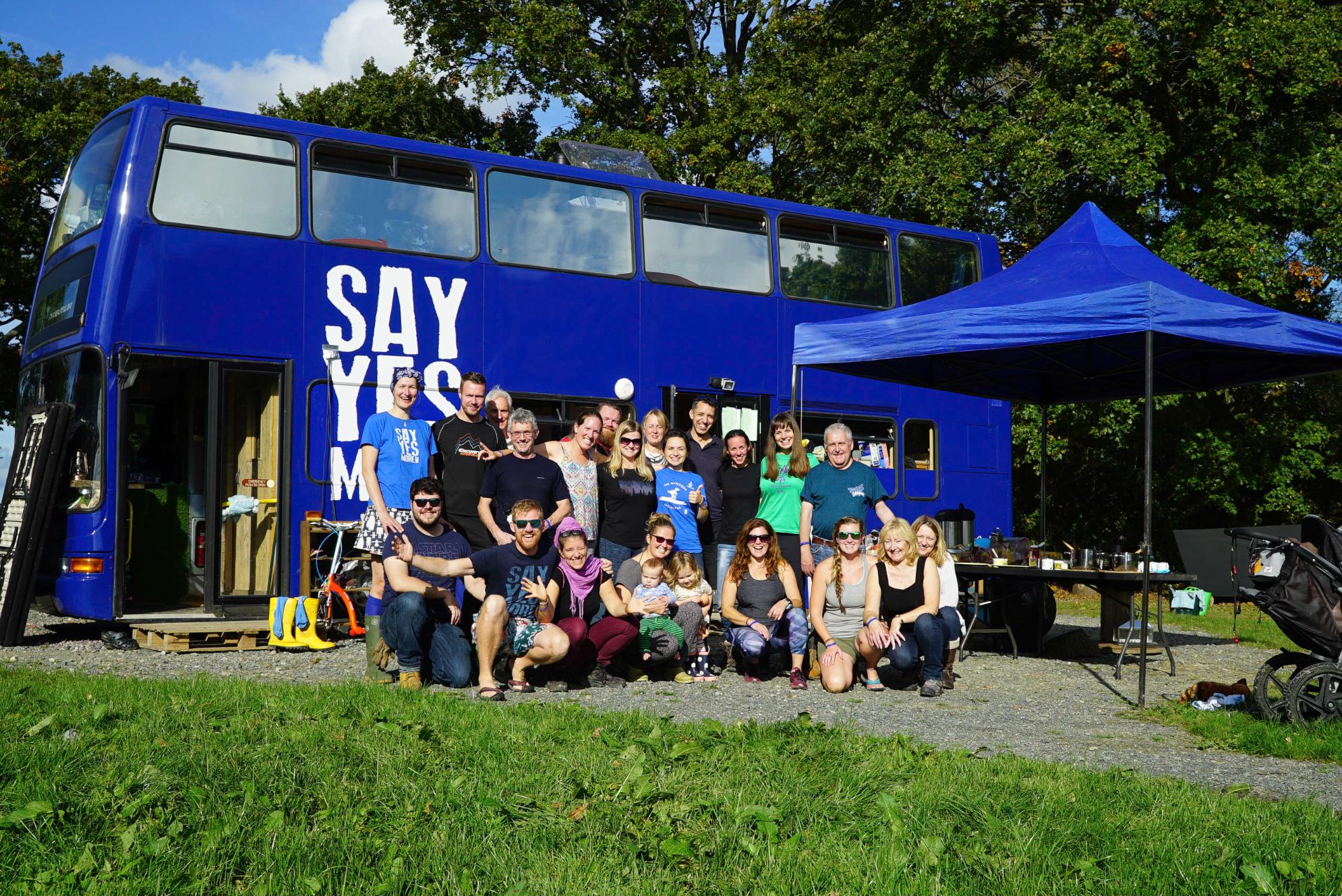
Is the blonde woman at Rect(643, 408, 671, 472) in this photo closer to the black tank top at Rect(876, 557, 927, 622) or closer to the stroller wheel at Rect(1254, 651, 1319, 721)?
the black tank top at Rect(876, 557, 927, 622)

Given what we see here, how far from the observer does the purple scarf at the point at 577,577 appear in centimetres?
824

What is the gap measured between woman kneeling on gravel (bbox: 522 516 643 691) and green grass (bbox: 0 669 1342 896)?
2.22 m

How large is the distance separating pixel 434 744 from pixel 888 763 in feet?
6.47

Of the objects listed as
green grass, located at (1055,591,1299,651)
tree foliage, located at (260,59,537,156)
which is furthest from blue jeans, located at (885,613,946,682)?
tree foliage, located at (260,59,537,156)

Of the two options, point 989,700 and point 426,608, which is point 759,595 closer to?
point 989,700

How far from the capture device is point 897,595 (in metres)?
8.67

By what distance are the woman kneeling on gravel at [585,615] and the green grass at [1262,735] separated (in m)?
3.38

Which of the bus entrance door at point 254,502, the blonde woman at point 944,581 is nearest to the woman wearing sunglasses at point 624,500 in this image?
the blonde woman at point 944,581

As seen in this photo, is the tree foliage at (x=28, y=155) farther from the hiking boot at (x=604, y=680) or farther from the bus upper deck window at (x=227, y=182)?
the hiking boot at (x=604, y=680)

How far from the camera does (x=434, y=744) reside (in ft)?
18.2

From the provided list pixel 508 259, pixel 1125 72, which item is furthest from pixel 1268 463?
pixel 508 259

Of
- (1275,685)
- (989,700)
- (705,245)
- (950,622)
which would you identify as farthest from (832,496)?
(705,245)

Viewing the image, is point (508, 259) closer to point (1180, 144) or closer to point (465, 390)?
point (465, 390)

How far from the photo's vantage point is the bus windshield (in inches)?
395
